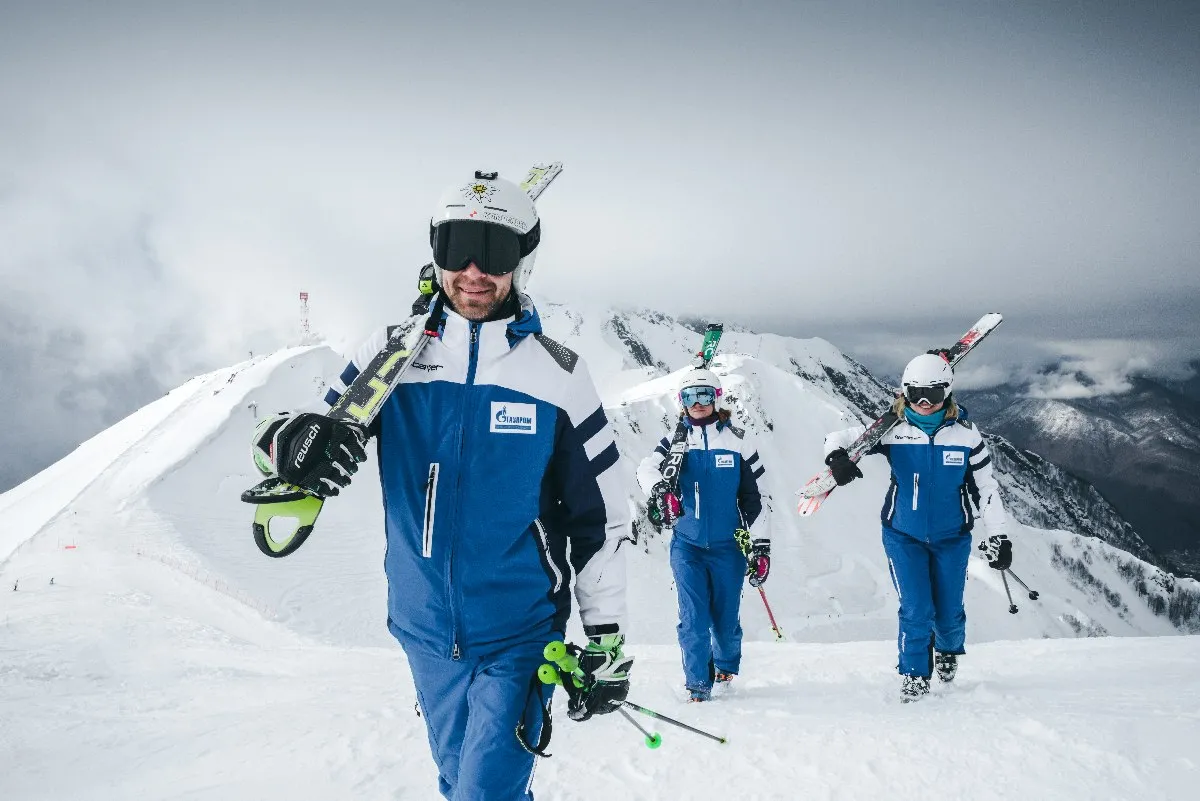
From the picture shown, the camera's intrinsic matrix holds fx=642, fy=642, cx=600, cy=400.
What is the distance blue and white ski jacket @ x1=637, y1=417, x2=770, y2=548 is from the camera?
278 inches

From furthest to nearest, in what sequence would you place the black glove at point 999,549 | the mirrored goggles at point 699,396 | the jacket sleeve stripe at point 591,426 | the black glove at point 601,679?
the mirrored goggles at point 699,396 < the black glove at point 999,549 < the jacket sleeve stripe at point 591,426 < the black glove at point 601,679

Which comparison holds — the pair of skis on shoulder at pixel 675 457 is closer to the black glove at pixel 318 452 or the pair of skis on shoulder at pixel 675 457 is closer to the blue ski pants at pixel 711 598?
the blue ski pants at pixel 711 598

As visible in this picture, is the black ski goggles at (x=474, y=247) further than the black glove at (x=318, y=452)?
Yes

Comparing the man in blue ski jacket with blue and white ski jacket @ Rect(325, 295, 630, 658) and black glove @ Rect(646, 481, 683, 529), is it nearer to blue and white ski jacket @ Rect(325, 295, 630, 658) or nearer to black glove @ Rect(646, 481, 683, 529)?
blue and white ski jacket @ Rect(325, 295, 630, 658)

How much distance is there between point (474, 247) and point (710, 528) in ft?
15.9

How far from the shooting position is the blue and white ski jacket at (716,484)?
23.2 ft

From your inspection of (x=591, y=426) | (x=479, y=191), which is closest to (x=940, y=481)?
(x=591, y=426)

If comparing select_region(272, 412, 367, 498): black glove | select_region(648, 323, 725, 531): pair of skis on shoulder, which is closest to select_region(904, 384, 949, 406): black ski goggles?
select_region(648, 323, 725, 531): pair of skis on shoulder

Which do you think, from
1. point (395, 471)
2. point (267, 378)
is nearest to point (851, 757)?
point (395, 471)

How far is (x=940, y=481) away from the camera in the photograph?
265 inches

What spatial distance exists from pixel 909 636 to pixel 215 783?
6360 millimetres

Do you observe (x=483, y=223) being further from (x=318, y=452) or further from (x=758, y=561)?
(x=758, y=561)

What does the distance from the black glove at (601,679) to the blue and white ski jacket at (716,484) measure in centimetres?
402

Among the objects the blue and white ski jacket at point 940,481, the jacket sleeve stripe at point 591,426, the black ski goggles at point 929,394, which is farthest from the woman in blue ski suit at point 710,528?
the jacket sleeve stripe at point 591,426
